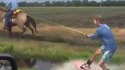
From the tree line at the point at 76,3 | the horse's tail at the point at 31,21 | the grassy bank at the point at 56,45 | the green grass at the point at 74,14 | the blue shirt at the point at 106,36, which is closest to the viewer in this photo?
the blue shirt at the point at 106,36

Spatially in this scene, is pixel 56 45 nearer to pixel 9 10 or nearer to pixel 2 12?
pixel 9 10

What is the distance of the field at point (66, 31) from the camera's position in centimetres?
1488

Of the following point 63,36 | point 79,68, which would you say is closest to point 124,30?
point 63,36

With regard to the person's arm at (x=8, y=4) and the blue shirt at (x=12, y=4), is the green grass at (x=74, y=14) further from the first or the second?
the person's arm at (x=8, y=4)

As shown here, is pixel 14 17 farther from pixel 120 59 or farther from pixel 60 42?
pixel 120 59

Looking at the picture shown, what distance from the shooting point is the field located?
14875 mm

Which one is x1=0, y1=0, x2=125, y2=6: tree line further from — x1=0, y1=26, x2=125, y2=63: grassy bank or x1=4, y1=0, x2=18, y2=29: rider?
x1=0, y1=26, x2=125, y2=63: grassy bank

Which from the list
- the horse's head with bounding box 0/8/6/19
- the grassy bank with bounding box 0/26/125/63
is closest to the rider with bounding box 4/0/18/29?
the horse's head with bounding box 0/8/6/19

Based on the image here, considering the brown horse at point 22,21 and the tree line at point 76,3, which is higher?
the tree line at point 76,3

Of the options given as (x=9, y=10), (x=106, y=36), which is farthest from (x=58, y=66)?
(x=9, y=10)

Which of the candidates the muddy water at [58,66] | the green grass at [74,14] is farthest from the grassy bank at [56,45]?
the muddy water at [58,66]

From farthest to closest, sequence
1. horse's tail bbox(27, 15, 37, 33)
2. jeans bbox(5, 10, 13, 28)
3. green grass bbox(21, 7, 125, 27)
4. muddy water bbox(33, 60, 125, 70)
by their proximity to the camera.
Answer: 1. horse's tail bbox(27, 15, 37, 33)
2. jeans bbox(5, 10, 13, 28)
3. green grass bbox(21, 7, 125, 27)
4. muddy water bbox(33, 60, 125, 70)

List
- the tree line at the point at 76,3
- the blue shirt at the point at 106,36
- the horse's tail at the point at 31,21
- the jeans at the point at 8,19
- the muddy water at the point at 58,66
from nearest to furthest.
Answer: the blue shirt at the point at 106,36 < the muddy water at the point at 58,66 < the tree line at the point at 76,3 < the jeans at the point at 8,19 < the horse's tail at the point at 31,21

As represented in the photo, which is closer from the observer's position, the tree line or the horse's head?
the tree line
